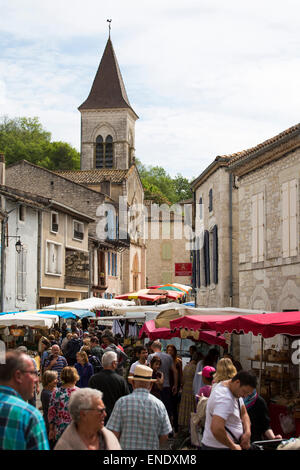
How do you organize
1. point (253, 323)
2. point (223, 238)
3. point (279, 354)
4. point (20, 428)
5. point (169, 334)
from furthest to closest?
point (223, 238) → point (169, 334) → point (279, 354) → point (253, 323) → point (20, 428)

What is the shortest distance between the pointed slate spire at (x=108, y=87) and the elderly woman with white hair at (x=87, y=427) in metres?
63.9

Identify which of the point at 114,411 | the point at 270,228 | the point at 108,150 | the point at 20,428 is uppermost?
the point at 108,150

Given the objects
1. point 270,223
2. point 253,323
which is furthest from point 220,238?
point 253,323

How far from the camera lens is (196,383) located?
414 inches

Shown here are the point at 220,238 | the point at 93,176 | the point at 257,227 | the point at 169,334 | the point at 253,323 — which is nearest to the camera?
the point at 253,323

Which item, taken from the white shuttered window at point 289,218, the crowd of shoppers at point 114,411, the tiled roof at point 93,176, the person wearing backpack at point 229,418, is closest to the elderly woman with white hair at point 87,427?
the crowd of shoppers at point 114,411

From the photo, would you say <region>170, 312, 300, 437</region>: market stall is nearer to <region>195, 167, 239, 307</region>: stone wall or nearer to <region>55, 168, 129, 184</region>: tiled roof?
<region>195, 167, 239, 307</region>: stone wall

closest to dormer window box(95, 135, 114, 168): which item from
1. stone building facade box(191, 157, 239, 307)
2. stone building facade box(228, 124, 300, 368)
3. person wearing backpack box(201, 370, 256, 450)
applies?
stone building facade box(191, 157, 239, 307)

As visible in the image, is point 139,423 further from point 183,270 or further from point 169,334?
point 183,270

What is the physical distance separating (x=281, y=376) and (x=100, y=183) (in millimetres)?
40611

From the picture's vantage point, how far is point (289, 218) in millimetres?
17250

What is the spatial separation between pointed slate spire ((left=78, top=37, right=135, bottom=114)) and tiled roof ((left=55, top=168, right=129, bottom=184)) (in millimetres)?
13380

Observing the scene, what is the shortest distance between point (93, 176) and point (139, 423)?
48674 millimetres
